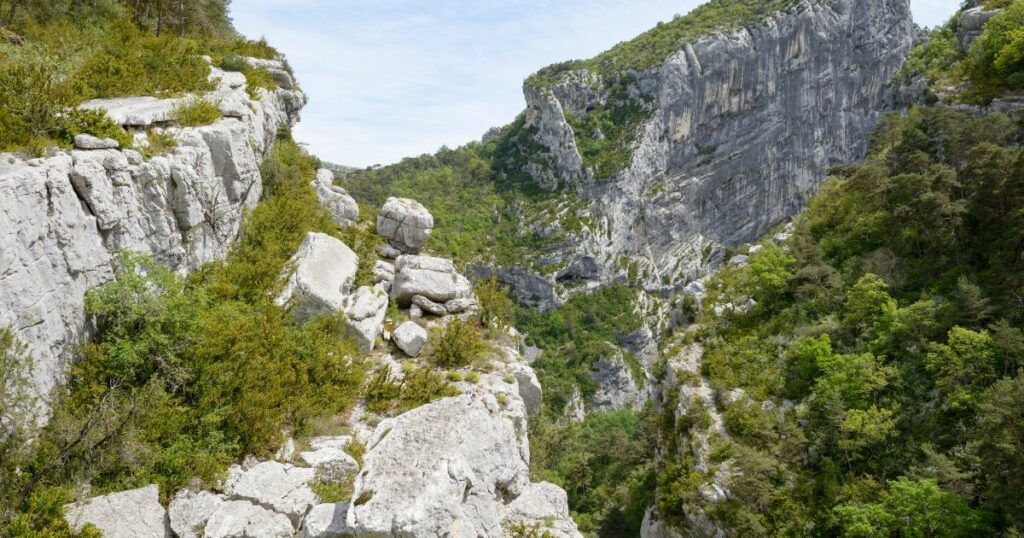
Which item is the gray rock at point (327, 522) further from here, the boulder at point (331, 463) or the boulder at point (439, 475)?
the boulder at point (331, 463)

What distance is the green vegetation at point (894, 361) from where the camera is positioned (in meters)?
14.0

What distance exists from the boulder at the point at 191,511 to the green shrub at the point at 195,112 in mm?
8862

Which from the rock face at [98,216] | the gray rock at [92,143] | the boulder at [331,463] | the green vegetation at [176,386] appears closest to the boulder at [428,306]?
the green vegetation at [176,386]

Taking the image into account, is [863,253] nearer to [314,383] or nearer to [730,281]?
[730,281]

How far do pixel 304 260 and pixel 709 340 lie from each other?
1932 cm

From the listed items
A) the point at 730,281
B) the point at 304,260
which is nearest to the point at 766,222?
the point at 730,281

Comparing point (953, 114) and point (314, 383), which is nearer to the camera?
point (314, 383)

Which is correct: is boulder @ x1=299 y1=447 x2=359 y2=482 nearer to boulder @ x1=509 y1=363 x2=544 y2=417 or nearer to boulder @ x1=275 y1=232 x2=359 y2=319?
boulder @ x1=275 y1=232 x2=359 y2=319

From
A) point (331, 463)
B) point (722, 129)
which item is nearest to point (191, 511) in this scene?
point (331, 463)

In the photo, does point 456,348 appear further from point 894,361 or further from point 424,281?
point 894,361

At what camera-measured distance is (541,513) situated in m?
9.70

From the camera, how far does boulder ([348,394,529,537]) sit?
7250 mm

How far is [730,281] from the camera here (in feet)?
94.6

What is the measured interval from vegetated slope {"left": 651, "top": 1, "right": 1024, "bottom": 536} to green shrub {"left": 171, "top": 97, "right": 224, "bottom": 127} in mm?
19015
